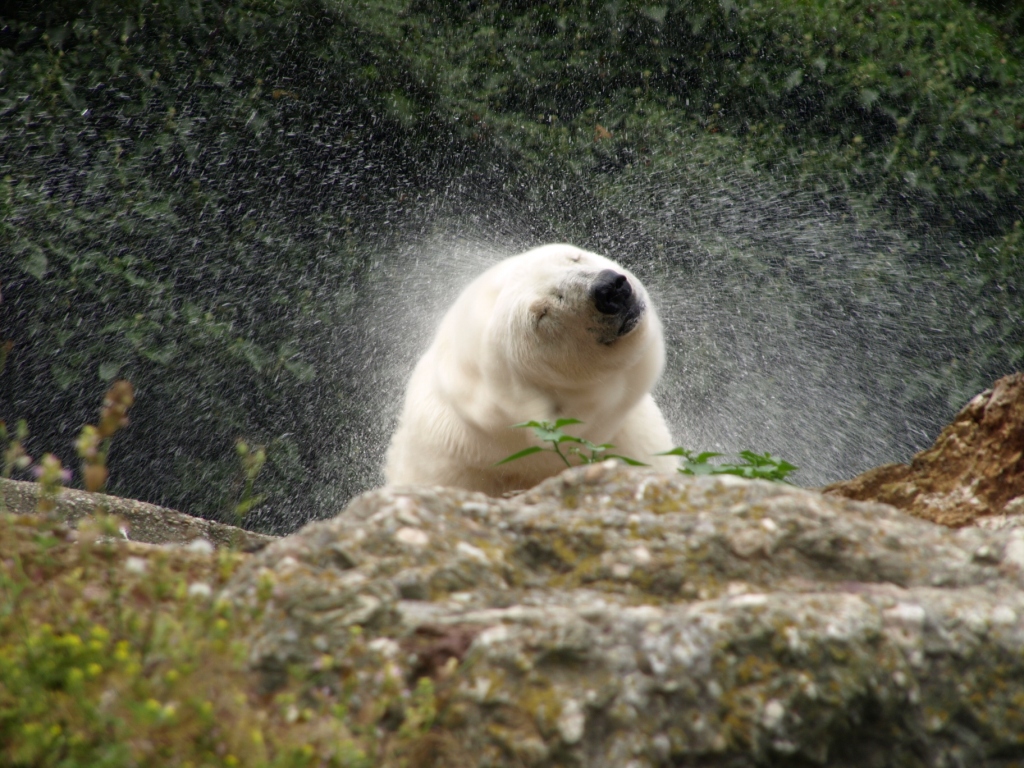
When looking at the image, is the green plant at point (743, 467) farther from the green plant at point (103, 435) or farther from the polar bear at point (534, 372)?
the green plant at point (103, 435)

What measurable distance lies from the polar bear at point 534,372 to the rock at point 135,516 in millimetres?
849

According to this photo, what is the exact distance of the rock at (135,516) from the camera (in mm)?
3842

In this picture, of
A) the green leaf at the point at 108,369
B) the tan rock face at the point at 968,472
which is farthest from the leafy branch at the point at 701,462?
the green leaf at the point at 108,369

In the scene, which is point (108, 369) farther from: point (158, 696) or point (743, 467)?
point (158, 696)

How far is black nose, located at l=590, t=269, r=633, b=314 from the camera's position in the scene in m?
3.18

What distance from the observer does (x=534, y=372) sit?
3307mm

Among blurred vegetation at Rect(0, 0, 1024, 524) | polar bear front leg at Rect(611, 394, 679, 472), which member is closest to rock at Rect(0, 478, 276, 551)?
polar bear front leg at Rect(611, 394, 679, 472)

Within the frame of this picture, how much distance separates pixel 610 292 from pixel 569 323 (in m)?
0.17

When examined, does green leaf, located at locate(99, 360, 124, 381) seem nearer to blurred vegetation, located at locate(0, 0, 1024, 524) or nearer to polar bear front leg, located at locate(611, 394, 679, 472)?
blurred vegetation, located at locate(0, 0, 1024, 524)

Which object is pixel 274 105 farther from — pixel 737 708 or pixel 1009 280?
pixel 737 708

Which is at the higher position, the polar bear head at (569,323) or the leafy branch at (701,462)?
the leafy branch at (701,462)

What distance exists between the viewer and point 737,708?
1.45 meters

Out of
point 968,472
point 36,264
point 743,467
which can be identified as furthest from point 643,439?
point 36,264

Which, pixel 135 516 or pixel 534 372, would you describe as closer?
pixel 534 372
